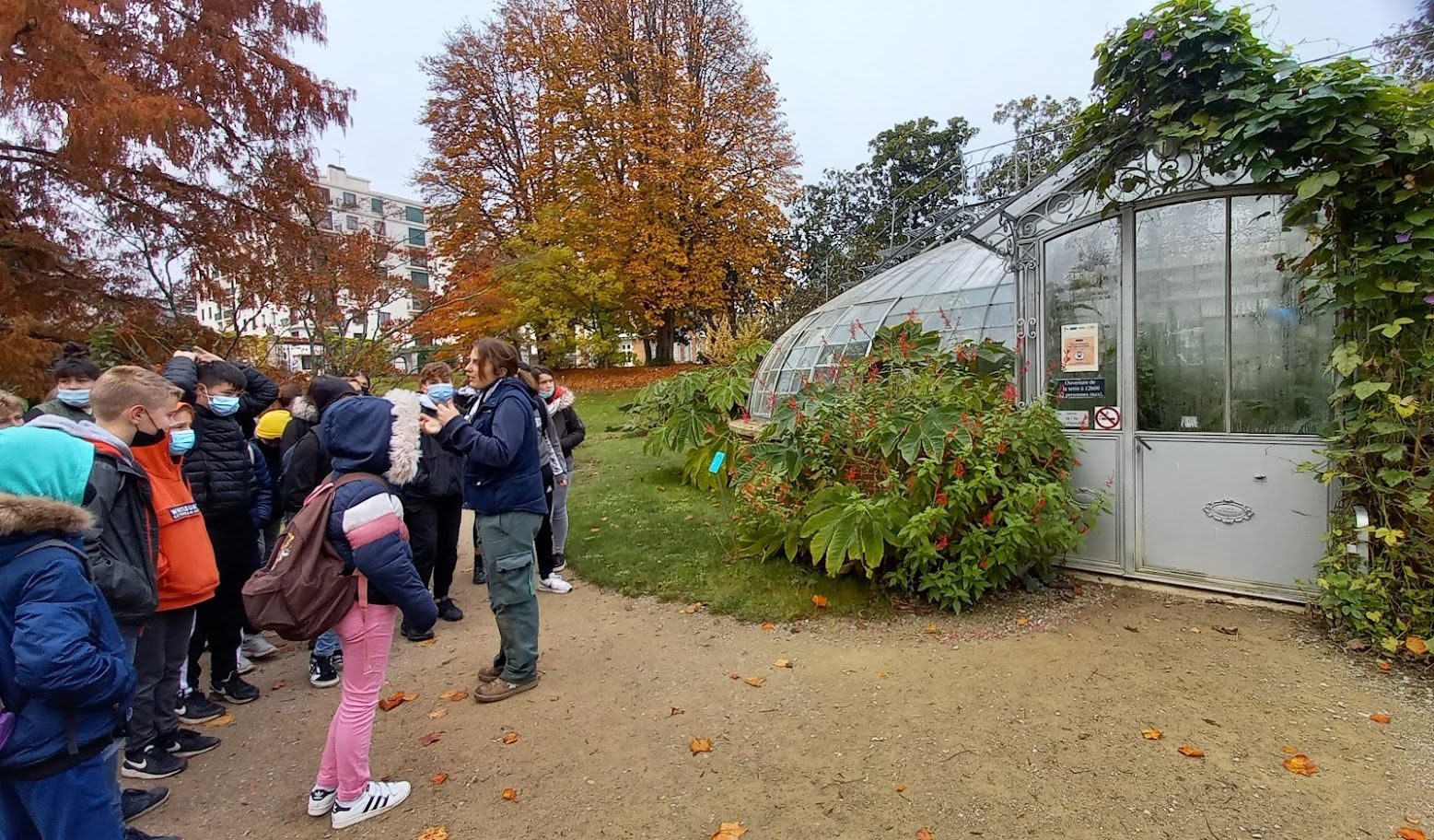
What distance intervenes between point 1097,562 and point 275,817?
5539 mm

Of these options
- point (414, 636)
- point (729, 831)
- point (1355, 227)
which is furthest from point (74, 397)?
point (1355, 227)

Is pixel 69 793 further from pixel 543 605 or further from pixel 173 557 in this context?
pixel 543 605

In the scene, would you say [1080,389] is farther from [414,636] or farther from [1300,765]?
[414,636]

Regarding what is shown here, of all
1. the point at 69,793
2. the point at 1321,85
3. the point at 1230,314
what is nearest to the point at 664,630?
the point at 69,793

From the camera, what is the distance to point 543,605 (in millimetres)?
5605

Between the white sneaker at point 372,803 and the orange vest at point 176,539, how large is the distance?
1.26m

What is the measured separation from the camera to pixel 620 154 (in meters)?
24.3

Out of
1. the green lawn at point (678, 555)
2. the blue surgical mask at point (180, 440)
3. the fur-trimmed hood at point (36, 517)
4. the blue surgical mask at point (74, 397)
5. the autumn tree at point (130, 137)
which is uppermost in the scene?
the autumn tree at point (130, 137)

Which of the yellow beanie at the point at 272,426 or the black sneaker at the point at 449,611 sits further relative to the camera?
the black sneaker at the point at 449,611

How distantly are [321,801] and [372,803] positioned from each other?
231mm

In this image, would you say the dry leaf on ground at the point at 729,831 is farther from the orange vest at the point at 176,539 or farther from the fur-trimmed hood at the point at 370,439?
the orange vest at the point at 176,539

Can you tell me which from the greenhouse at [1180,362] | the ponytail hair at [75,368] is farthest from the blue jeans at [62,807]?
the greenhouse at [1180,362]

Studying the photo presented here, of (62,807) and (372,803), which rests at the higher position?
(62,807)

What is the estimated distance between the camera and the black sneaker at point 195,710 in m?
3.80
